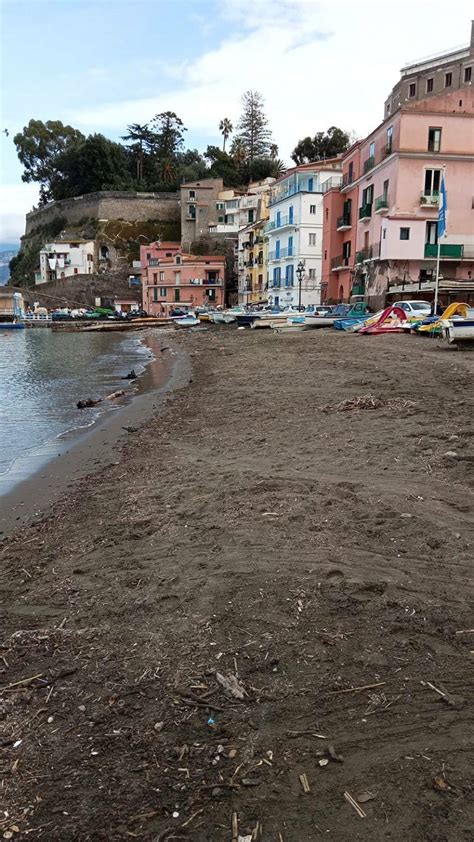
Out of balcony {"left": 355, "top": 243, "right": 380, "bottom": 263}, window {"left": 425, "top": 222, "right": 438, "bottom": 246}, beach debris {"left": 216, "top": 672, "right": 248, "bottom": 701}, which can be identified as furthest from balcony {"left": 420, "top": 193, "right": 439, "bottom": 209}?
beach debris {"left": 216, "top": 672, "right": 248, "bottom": 701}

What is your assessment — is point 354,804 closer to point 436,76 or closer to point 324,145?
point 436,76

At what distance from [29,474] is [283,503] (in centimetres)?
A: 460

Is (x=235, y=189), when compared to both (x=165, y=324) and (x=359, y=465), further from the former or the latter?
(x=359, y=465)

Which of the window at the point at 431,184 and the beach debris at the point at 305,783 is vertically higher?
the window at the point at 431,184

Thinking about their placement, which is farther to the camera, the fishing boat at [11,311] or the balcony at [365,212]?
the fishing boat at [11,311]

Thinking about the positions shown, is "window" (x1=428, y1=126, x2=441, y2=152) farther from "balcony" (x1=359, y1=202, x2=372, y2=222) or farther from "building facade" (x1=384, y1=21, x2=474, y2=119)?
"building facade" (x1=384, y1=21, x2=474, y2=119)

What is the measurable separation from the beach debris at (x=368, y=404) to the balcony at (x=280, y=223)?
1914 inches

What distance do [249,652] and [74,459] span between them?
6.49 m

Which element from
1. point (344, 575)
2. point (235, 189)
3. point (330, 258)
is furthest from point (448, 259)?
point (235, 189)

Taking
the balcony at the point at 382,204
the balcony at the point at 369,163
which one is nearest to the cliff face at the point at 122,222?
the balcony at the point at 369,163

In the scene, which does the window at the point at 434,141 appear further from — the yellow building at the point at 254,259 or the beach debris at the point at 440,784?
the beach debris at the point at 440,784

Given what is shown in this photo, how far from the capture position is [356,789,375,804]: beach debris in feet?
7.20

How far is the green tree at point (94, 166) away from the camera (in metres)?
94.6

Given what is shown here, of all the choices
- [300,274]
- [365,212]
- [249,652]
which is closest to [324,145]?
[300,274]
